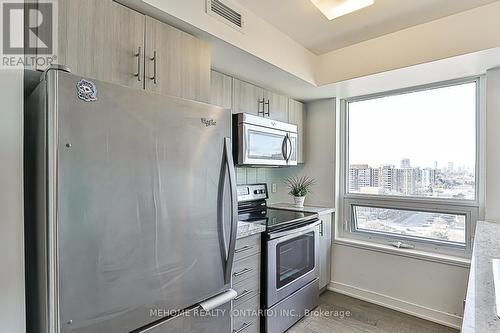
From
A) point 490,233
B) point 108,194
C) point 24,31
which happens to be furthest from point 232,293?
point 490,233

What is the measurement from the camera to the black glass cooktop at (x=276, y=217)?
7.40 ft

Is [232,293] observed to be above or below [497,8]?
below

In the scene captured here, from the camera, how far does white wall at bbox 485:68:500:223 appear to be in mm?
2201

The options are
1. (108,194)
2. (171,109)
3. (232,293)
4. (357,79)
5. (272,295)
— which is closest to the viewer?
(108,194)

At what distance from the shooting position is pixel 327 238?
305 cm

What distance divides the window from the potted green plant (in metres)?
0.41

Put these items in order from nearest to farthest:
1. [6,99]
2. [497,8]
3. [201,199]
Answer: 1. [6,99]
2. [201,199]
3. [497,8]

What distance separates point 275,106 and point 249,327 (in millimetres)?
2063

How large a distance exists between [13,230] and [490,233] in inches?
102

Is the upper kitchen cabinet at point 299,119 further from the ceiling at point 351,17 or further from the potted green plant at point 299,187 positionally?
the ceiling at point 351,17

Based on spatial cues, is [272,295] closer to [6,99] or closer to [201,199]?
[201,199]

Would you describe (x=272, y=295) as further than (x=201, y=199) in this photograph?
Yes

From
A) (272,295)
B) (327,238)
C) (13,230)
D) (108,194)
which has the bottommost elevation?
(272,295)

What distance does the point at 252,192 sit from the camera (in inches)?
115
